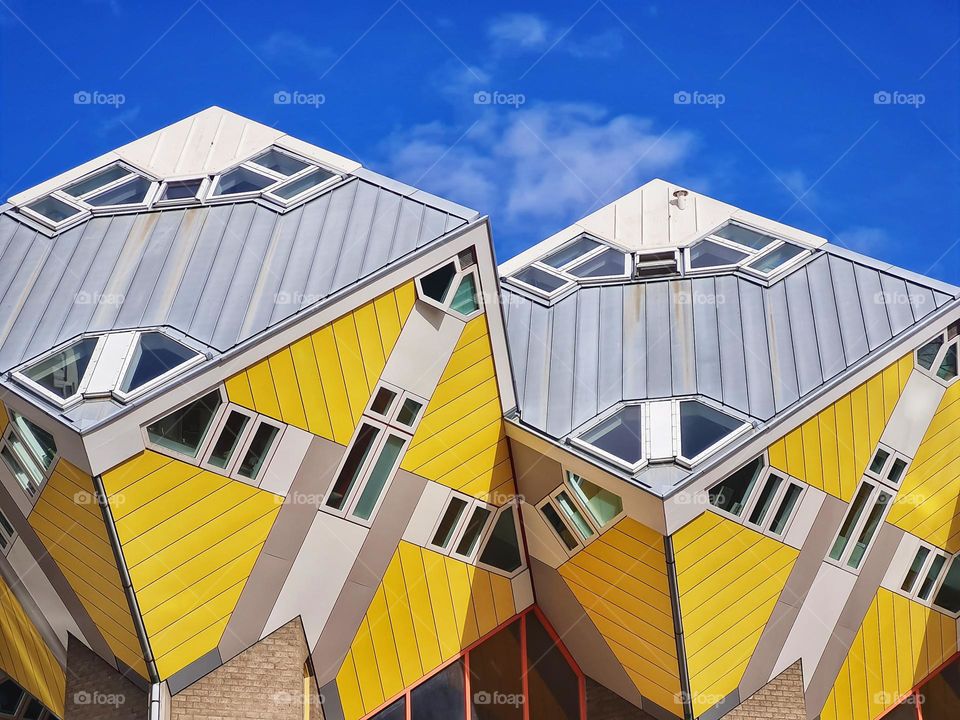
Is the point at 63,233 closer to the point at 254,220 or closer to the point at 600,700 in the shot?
the point at 254,220

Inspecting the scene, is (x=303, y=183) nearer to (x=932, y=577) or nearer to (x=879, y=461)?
(x=879, y=461)

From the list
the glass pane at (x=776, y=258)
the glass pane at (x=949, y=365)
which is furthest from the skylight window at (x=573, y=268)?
the glass pane at (x=949, y=365)

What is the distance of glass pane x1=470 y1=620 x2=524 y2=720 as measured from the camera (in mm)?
19281

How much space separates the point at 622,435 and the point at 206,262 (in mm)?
6754

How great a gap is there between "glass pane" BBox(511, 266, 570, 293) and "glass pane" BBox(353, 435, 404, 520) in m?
4.86

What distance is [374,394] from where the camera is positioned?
659 inches

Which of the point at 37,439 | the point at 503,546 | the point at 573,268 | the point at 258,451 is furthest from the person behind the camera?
the point at 573,268

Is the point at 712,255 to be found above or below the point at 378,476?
above

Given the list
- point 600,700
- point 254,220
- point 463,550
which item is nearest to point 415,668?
point 463,550

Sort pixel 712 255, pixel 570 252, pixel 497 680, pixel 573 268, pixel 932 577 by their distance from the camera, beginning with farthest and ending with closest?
pixel 570 252
pixel 573 268
pixel 712 255
pixel 932 577
pixel 497 680

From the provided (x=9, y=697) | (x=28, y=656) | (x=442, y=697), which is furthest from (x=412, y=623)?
(x=9, y=697)

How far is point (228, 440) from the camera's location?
15445 millimetres

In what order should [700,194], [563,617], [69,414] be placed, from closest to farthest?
[69,414] → [563,617] → [700,194]

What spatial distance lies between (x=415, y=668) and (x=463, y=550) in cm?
207
